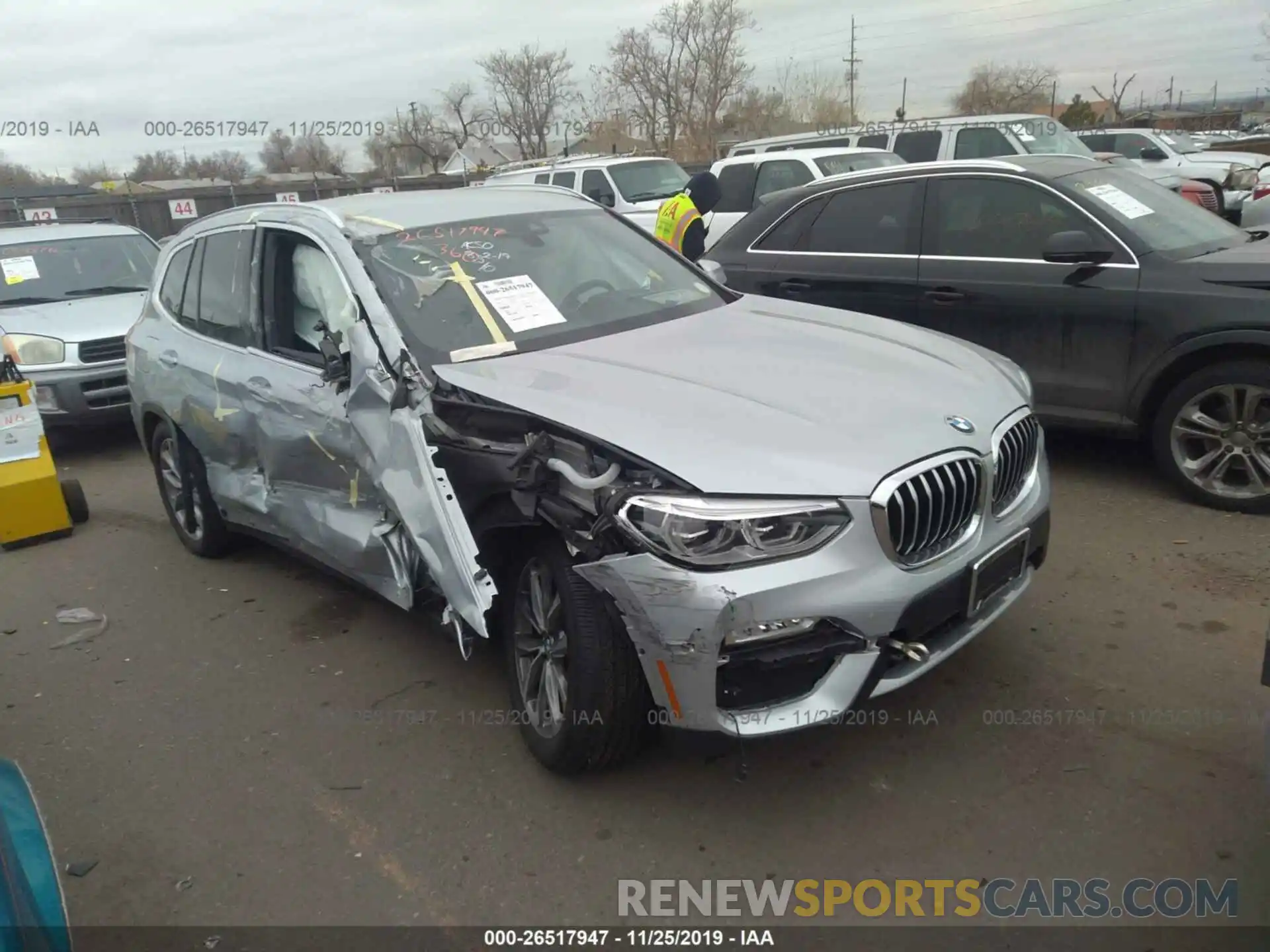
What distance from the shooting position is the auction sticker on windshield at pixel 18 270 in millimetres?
8773

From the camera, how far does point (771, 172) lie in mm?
11602

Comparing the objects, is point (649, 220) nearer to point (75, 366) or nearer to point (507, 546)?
point (75, 366)

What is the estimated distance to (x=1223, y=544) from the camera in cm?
452

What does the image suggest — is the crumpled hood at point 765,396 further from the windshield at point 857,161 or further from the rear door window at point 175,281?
the windshield at point 857,161

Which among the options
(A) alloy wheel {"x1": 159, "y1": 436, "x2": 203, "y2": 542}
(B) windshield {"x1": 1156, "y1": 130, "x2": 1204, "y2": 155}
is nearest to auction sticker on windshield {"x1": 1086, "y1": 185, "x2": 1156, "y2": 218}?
(A) alloy wheel {"x1": 159, "y1": 436, "x2": 203, "y2": 542}

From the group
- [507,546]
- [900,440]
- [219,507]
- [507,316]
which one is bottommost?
[219,507]

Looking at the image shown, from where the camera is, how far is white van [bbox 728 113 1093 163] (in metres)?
12.5

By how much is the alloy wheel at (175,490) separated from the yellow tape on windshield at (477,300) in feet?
7.77

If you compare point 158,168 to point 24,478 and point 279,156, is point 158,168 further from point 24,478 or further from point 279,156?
point 24,478

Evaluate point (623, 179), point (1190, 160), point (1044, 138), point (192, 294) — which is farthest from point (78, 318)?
point (1190, 160)

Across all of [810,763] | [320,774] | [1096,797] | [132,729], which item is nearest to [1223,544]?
[1096,797]

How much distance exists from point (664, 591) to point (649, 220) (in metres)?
10.6

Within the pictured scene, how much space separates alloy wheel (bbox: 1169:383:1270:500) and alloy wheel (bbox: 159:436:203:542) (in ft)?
16.9

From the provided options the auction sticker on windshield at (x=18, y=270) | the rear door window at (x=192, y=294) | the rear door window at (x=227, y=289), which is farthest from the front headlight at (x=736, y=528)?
the auction sticker on windshield at (x=18, y=270)
